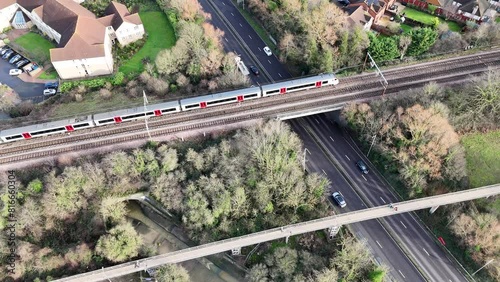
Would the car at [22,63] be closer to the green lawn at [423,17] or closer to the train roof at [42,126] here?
the train roof at [42,126]

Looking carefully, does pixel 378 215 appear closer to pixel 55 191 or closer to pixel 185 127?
pixel 185 127

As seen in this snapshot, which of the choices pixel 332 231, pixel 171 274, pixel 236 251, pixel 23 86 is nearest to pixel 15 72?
pixel 23 86

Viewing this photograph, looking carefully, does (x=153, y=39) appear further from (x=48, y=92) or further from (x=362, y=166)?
(x=362, y=166)

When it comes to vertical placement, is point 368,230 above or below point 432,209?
above

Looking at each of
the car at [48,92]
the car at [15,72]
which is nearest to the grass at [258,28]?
the car at [48,92]

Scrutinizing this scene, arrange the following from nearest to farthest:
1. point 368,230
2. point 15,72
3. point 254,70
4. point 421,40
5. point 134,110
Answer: point 368,230 < point 134,110 < point 421,40 < point 254,70 < point 15,72

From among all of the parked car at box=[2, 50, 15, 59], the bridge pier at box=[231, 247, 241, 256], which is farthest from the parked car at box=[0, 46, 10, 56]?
the bridge pier at box=[231, 247, 241, 256]

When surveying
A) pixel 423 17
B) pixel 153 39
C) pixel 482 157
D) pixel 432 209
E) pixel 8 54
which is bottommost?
pixel 482 157
